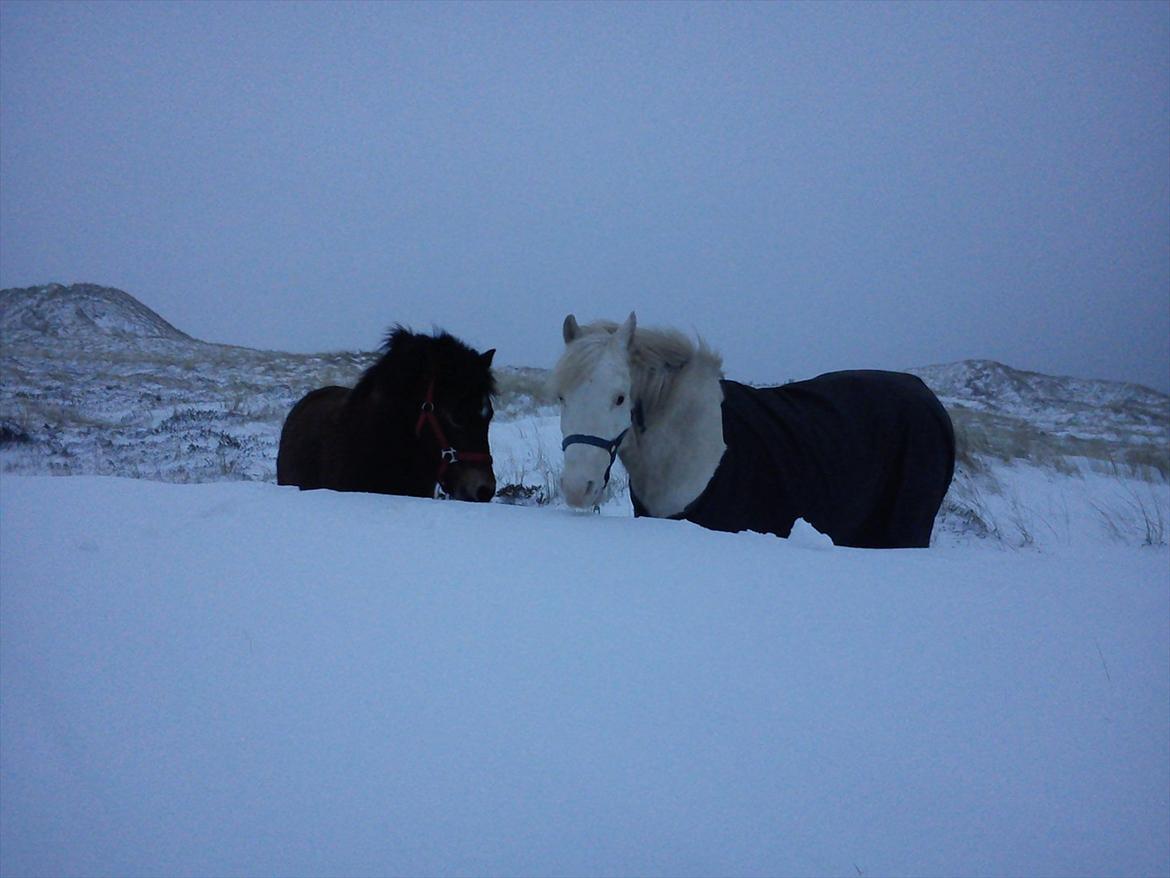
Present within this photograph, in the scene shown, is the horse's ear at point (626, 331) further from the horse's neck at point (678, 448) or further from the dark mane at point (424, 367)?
the dark mane at point (424, 367)

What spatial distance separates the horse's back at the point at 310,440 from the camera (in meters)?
3.52

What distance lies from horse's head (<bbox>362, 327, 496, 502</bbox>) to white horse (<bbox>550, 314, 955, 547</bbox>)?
68 cm

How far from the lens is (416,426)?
3.31m

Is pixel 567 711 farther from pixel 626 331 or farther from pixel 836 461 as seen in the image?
pixel 836 461

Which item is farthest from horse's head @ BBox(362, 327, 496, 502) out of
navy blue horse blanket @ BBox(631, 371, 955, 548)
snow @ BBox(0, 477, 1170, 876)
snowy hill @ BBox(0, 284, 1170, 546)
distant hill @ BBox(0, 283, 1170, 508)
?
snow @ BBox(0, 477, 1170, 876)

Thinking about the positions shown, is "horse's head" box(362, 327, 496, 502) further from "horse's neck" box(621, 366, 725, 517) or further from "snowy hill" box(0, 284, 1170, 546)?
"horse's neck" box(621, 366, 725, 517)

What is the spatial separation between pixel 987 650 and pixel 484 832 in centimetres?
115

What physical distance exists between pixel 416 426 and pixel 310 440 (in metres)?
0.88

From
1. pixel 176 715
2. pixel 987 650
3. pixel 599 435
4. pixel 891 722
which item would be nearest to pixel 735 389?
pixel 599 435

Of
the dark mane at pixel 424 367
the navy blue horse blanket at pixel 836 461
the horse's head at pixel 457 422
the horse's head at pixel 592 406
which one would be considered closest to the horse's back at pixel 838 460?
the navy blue horse blanket at pixel 836 461

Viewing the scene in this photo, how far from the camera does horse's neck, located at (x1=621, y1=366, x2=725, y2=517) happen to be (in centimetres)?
307

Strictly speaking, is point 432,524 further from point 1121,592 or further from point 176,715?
point 1121,592

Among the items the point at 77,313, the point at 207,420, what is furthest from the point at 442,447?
the point at 77,313

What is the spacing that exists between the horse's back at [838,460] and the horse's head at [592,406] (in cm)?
66
